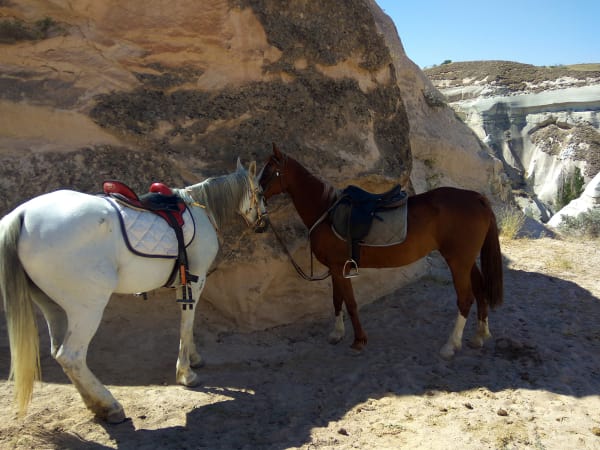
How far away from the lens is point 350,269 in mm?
4723

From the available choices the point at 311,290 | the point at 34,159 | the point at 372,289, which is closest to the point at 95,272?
the point at 34,159

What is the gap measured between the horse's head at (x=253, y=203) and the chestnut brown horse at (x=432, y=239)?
0.38 meters

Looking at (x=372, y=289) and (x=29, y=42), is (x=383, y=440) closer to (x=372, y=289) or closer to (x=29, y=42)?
(x=372, y=289)

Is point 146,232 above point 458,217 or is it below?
above

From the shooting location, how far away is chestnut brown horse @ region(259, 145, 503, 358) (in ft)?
14.9

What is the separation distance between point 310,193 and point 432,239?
1222 mm

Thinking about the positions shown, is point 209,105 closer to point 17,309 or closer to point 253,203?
point 253,203

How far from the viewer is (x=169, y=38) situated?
5145 millimetres

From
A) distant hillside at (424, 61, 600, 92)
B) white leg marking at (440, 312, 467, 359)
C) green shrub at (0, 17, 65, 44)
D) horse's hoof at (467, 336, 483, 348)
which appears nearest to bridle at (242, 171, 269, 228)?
white leg marking at (440, 312, 467, 359)

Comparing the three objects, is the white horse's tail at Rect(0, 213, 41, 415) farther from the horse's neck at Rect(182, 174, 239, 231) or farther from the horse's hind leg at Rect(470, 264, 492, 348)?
the horse's hind leg at Rect(470, 264, 492, 348)

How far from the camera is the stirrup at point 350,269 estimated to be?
460 centimetres

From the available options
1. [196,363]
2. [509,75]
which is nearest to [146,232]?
[196,363]

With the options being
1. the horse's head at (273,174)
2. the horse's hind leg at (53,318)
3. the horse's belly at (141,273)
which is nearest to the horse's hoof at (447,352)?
the horse's head at (273,174)

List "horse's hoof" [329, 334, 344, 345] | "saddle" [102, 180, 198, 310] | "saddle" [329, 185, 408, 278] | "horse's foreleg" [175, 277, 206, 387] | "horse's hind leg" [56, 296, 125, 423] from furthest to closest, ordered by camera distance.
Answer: "horse's hoof" [329, 334, 344, 345]
"saddle" [329, 185, 408, 278]
"horse's foreleg" [175, 277, 206, 387]
"saddle" [102, 180, 198, 310]
"horse's hind leg" [56, 296, 125, 423]
